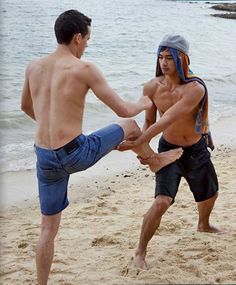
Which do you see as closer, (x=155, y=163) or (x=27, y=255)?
(x=155, y=163)

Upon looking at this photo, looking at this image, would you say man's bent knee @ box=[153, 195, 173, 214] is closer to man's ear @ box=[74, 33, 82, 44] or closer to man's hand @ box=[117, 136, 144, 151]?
man's hand @ box=[117, 136, 144, 151]

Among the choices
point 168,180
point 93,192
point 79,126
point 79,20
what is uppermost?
point 79,20

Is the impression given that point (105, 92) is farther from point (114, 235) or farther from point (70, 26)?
point (114, 235)

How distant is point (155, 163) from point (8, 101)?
8992 mm

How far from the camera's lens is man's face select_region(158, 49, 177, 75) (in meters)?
4.12

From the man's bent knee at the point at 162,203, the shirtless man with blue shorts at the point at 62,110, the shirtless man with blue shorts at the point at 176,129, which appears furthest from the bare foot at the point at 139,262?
the shirtless man with blue shorts at the point at 62,110

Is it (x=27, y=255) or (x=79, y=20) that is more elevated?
A: (x=79, y=20)

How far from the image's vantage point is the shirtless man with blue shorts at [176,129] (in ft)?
13.5

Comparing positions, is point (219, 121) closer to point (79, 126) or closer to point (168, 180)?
point (168, 180)

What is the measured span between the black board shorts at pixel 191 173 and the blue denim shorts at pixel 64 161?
0.67 meters

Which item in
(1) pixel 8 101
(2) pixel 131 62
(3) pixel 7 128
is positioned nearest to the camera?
(3) pixel 7 128

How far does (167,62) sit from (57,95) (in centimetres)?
108

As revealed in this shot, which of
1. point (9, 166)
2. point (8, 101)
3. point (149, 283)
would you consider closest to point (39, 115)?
point (149, 283)

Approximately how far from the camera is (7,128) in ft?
33.0
